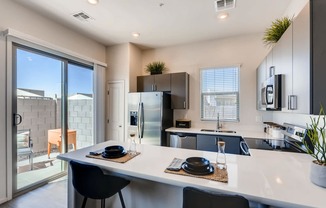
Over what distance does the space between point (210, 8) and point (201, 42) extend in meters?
1.37

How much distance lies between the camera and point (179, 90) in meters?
3.94

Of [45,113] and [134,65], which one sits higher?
[134,65]

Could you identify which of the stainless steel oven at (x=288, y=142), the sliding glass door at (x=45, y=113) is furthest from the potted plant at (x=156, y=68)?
the stainless steel oven at (x=288, y=142)

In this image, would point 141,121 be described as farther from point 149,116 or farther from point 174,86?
point 174,86

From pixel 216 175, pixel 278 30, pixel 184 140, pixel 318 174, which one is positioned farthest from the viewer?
pixel 184 140

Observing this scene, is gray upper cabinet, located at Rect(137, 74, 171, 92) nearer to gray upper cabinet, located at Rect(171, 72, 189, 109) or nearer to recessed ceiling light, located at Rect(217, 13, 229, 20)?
gray upper cabinet, located at Rect(171, 72, 189, 109)

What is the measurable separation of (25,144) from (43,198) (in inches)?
37.1

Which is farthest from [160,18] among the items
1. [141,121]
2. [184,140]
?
[184,140]

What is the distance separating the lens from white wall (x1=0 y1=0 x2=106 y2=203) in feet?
7.79

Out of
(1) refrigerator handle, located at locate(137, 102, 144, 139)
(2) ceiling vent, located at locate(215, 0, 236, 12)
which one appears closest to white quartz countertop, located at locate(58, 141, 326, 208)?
(1) refrigerator handle, located at locate(137, 102, 144, 139)

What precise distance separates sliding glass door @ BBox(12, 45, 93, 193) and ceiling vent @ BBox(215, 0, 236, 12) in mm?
3000

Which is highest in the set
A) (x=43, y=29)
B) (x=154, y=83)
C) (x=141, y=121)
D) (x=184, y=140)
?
(x=43, y=29)

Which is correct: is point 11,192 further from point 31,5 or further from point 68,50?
point 31,5

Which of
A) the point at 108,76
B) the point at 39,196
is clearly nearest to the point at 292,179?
the point at 39,196
